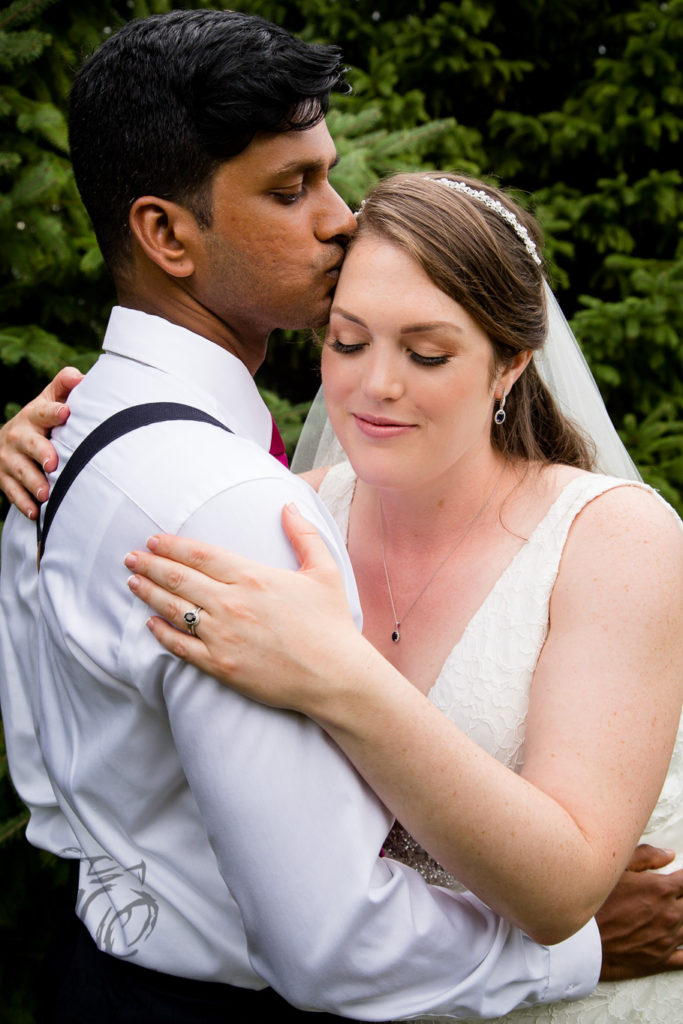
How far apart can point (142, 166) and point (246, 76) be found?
28 centimetres

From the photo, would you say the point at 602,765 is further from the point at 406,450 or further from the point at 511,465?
the point at 511,465

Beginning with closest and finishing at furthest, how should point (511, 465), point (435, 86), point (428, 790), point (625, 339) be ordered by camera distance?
point (428, 790)
point (511, 465)
point (625, 339)
point (435, 86)

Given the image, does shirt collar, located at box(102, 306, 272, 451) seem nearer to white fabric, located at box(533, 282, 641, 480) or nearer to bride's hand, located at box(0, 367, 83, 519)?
bride's hand, located at box(0, 367, 83, 519)

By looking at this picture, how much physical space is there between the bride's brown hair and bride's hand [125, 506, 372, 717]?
95 centimetres

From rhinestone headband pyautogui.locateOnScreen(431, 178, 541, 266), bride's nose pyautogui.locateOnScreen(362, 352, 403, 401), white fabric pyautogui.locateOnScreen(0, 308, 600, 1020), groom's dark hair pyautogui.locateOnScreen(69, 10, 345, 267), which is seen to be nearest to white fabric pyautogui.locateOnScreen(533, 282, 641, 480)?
rhinestone headband pyautogui.locateOnScreen(431, 178, 541, 266)

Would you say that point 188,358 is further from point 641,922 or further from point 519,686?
point 641,922

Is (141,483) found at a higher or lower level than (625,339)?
lower

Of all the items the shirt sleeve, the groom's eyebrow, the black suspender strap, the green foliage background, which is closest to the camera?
the shirt sleeve

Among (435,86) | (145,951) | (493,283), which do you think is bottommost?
(145,951)

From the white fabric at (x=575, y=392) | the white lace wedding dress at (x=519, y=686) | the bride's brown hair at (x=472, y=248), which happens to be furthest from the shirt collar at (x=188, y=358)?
the white fabric at (x=575, y=392)

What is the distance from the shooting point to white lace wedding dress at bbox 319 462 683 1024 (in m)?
2.16

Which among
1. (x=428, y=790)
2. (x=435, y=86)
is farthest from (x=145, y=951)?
(x=435, y=86)

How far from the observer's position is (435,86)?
569 cm

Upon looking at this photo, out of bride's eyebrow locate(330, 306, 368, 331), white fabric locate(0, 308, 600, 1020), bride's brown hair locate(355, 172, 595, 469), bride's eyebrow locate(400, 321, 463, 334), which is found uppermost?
bride's brown hair locate(355, 172, 595, 469)
